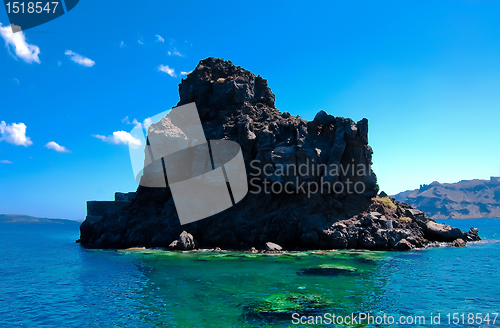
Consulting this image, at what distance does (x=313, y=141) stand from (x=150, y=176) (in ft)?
99.2

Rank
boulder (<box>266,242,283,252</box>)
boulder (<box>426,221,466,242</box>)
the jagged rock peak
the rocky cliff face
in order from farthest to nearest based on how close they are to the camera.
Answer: the jagged rock peak
boulder (<box>426,221,466,242</box>)
the rocky cliff face
boulder (<box>266,242,283,252</box>)

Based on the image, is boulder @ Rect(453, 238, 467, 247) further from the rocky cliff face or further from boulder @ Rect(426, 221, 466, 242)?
the rocky cliff face

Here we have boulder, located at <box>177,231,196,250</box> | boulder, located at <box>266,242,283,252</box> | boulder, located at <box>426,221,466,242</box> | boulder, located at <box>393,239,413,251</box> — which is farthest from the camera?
boulder, located at <box>426,221,466,242</box>

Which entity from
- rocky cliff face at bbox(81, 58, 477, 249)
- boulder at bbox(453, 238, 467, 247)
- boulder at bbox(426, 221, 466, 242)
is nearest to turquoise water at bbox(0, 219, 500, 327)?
rocky cliff face at bbox(81, 58, 477, 249)

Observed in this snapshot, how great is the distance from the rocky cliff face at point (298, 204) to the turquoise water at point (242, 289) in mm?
7978

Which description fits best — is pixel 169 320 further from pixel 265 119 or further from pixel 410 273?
pixel 265 119

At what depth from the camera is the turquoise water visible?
17.6 meters

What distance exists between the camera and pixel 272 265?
32.3 meters

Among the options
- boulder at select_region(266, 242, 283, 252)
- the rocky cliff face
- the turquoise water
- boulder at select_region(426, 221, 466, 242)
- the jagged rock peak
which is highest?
the jagged rock peak

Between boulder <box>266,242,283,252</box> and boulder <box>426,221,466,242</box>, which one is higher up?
boulder <box>426,221,466,242</box>

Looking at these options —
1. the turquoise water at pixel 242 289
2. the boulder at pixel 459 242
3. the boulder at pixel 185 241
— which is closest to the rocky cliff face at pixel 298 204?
the boulder at pixel 459 242

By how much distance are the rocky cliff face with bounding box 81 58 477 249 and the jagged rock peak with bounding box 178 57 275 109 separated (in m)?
5.08

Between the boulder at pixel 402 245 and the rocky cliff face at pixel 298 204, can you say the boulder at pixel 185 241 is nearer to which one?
the rocky cliff face at pixel 298 204

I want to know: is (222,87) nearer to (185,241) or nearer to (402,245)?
(185,241)
